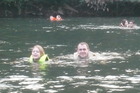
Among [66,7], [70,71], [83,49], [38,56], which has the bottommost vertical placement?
[70,71]

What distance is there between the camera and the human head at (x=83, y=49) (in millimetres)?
22556

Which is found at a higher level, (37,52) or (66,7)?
(66,7)

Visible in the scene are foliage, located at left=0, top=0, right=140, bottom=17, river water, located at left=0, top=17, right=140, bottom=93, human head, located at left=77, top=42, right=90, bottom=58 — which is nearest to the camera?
river water, located at left=0, top=17, right=140, bottom=93

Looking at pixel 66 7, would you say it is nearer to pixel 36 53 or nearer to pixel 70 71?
pixel 36 53

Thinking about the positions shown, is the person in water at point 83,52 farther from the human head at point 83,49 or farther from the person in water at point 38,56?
the person in water at point 38,56

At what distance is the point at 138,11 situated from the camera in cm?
8281

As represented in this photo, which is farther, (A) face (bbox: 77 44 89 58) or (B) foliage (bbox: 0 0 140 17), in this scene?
(B) foliage (bbox: 0 0 140 17)

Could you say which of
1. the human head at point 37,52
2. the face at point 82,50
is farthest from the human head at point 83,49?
the human head at point 37,52

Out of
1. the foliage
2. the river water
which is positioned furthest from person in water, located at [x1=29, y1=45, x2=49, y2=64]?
the foliage

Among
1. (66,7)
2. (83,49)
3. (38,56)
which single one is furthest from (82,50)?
(66,7)

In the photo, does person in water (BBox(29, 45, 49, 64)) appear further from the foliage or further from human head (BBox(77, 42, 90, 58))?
the foliage

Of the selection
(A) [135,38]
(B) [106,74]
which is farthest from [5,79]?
(A) [135,38]

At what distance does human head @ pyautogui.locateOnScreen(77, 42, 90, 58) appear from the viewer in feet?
74.0

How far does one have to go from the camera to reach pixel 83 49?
75.0 feet
